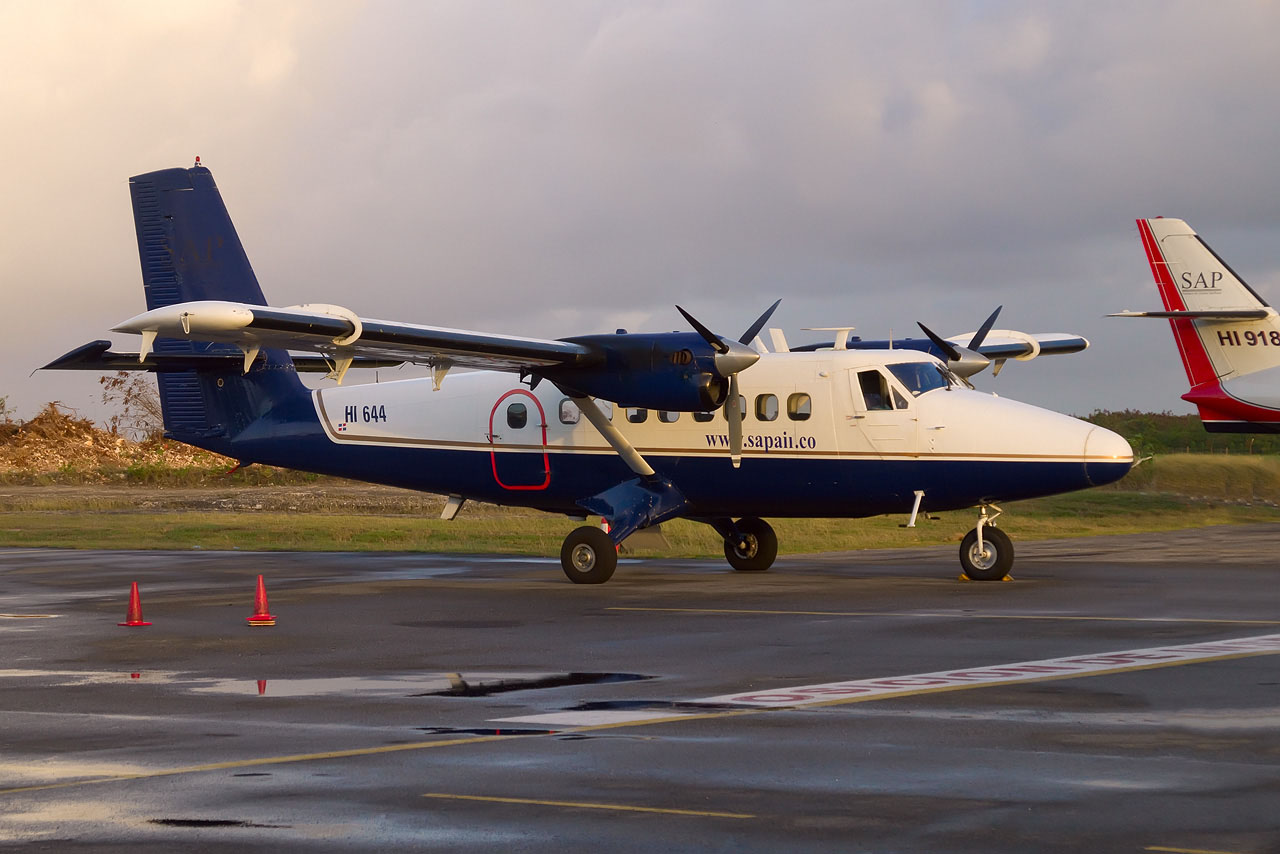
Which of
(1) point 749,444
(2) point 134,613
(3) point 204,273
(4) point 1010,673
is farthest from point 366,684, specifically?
(3) point 204,273

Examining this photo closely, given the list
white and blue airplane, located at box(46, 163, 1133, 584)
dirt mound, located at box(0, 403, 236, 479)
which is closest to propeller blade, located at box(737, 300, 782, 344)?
white and blue airplane, located at box(46, 163, 1133, 584)

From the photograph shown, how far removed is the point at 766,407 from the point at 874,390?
163cm

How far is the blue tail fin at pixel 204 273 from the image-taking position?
24.1m

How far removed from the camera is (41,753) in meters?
8.65

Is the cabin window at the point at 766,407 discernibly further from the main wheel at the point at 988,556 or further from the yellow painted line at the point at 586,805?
the yellow painted line at the point at 586,805

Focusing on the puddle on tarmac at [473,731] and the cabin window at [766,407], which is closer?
the puddle on tarmac at [473,731]

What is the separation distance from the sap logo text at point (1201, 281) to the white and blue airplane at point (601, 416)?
576 inches

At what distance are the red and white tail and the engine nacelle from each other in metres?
19.3

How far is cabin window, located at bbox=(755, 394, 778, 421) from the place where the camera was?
68.6 feet

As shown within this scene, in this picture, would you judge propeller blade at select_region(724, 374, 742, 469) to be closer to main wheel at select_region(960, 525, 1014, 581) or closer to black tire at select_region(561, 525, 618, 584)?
black tire at select_region(561, 525, 618, 584)

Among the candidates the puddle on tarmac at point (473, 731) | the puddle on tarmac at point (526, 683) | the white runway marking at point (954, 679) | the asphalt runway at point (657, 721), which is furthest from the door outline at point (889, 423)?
the puddle on tarmac at point (473, 731)

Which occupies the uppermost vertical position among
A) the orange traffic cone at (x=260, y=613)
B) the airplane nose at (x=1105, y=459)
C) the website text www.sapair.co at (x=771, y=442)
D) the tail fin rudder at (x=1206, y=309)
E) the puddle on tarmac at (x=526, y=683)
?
the tail fin rudder at (x=1206, y=309)

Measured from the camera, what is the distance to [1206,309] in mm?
36438


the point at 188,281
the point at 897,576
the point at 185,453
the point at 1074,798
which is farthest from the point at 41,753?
the point at 185,453
